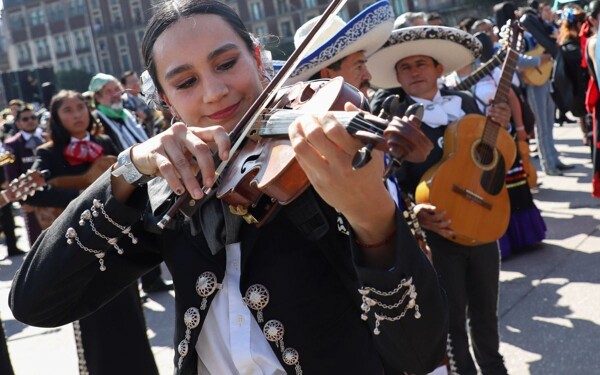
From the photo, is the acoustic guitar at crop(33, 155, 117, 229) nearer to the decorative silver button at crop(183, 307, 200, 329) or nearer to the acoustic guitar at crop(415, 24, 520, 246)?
the acoustic guitar at crop(415, 24, 520, 246)

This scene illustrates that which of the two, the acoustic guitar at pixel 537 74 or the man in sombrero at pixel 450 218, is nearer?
the man in sombrero at pixel 450 218

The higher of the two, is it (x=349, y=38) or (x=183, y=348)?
(x=349, y=38)

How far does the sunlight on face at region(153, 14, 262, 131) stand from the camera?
165 cm

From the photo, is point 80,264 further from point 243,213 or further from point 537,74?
point 537,74

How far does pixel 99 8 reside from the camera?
73.9m

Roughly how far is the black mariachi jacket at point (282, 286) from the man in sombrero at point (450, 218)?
1.87 meters

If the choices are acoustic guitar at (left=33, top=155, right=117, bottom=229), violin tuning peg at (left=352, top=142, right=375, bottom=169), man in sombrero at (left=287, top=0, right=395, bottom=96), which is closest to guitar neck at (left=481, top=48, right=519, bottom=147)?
man in sombrero at (left=287, top=0, right=395, bottom=96)

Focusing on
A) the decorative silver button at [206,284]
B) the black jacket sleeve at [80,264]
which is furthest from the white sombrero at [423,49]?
the decorative silver button at [206,284]

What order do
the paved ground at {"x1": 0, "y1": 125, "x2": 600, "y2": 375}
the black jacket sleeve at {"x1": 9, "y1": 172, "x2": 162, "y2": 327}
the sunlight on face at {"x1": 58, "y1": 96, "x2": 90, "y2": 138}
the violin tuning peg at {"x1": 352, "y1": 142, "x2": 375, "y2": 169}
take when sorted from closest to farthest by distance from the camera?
the violin tuning peg at {"x1": 352, "y1": 142, "x2": 375, "y2": 169}
the black jacket sleeve at {"x1": 9, "y1": 172, "x2": 162, "y2": 327}
the paved ground at {"x1": 0, "y1": 125, "x2": 600, "y2": 375}
the sunlight on face at {"x1": 58, "y1": 96, "x2": 90, "y2": 138}

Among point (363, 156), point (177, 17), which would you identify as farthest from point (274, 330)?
point (177, 17)

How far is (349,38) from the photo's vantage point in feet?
10.3

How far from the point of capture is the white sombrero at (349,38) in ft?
10.2

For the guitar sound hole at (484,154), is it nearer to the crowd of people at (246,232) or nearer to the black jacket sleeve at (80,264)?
the crowd of people at (246,232)

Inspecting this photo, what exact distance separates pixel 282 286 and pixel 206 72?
502 mm
